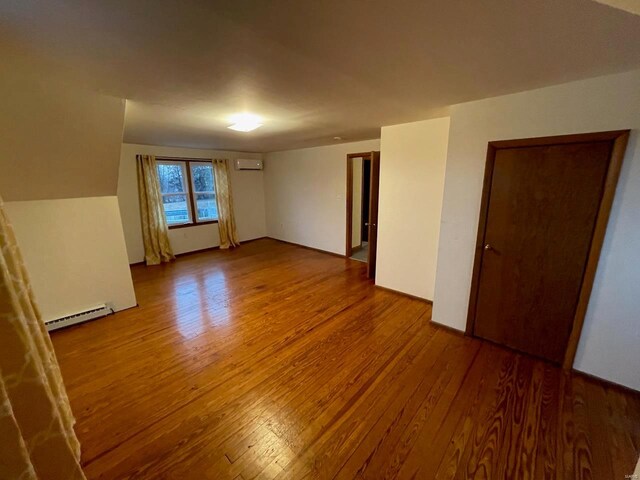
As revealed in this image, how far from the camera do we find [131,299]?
10.5 ft

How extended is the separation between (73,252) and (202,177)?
3.20 meters

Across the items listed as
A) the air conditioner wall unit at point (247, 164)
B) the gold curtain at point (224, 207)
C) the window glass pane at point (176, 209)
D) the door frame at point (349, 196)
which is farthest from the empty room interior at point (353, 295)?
the air conditioner wall unit at point (247, 164)

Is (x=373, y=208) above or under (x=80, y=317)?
above

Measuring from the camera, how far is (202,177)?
18.4ft

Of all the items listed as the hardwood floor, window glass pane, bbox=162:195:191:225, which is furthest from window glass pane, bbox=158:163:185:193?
the hardwood floor

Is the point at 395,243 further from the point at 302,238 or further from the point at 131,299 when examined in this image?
the point at 131,299

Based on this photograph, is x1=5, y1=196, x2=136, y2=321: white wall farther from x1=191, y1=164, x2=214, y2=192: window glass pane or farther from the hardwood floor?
x1=191, y1=164, x2=214, y2=192: window glass pane

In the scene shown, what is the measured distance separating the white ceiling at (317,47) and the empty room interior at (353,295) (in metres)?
0.02

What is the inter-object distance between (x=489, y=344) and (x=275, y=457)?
213 cm

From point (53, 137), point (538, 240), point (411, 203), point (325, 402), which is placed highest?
point (53, 137)

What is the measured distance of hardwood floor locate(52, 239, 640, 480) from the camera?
56.0 inches

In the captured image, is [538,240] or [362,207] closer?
[538,240]

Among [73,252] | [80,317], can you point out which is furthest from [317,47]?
[80,317]

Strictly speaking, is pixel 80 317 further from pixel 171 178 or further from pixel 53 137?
pixel 171 178
